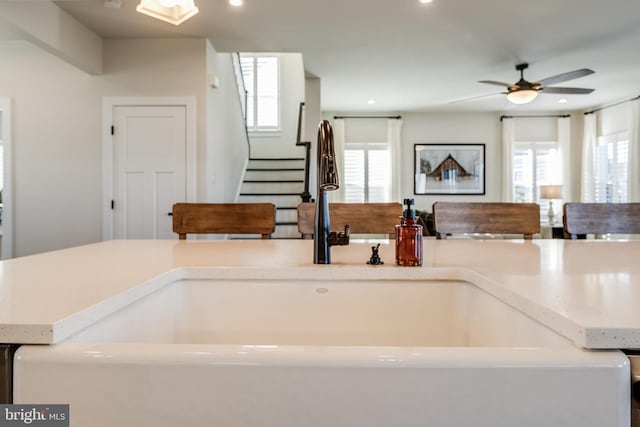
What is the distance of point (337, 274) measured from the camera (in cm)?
88

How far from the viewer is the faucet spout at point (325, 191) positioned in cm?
87

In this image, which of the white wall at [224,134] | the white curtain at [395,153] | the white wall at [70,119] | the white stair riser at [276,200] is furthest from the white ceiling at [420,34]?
the white curtain at [395,153]

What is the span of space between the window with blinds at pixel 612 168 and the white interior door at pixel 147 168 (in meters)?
6.83

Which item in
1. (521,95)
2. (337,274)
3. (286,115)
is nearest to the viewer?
(337,274)

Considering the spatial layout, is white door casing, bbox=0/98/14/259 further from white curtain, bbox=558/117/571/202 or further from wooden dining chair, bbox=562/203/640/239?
white curtain, bbox=558/117/571/202

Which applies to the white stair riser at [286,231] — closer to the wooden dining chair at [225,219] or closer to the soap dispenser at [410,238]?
the wooden dining chair at [225,219]

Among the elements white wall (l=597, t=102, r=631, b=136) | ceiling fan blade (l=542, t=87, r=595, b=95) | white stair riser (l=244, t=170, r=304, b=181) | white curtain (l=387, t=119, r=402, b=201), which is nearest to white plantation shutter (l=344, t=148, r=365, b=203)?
white curtain (l=387, t=119, r=402, b=201)

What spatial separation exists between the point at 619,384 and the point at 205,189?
395 centimetres

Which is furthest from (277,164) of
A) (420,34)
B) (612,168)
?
(612,168)

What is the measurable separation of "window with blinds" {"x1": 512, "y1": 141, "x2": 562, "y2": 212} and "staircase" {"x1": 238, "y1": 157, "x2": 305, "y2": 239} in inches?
170

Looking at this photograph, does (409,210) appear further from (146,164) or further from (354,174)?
(354,174)

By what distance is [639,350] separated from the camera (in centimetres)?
45

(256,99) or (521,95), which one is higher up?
(256,99)

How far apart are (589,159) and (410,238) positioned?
26.8 ft
